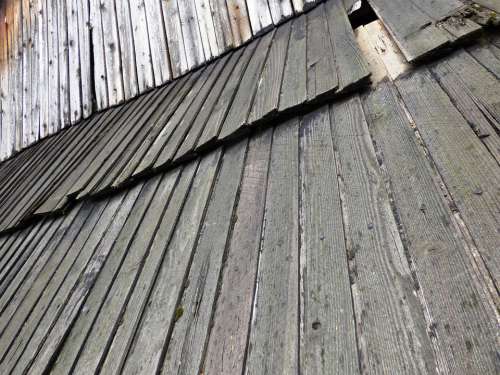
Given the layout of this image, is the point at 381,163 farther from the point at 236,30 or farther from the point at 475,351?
the point at 236,30

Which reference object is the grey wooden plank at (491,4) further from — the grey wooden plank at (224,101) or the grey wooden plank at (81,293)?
the grey wooden plank at (81,293)

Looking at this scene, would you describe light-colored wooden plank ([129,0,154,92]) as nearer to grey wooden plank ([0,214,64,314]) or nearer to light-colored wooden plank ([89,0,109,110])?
light-colored wooden plank ([89,0,109,110])

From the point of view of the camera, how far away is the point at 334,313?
911 mm

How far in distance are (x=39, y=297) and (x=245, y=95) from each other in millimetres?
1552

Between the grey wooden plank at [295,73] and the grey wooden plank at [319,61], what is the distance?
0.10 ft

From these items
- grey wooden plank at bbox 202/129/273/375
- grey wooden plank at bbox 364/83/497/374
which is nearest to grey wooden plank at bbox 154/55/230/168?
grey wooden plank at bbox 202/129/273/375

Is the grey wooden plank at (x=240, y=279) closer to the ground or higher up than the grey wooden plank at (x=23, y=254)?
higher up

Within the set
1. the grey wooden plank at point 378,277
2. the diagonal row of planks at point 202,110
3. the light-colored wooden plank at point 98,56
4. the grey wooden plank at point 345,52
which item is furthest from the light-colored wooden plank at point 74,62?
the grey wooden plank at point 378,277

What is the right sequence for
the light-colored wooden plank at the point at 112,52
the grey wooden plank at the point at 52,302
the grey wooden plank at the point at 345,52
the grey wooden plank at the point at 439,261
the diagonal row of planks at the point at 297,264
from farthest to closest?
the light-colored wooden plank at the point at 112,52
the grey wooden plank at the point at 345,52
the grey wooden plank at the point at 52,302
the diagonal row of planks at the point at 297,264
the grey wooden plank at the point at 439,261

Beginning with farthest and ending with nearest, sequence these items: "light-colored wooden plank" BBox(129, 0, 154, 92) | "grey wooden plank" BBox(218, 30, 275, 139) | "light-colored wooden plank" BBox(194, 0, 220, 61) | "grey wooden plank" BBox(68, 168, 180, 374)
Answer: "light-colored wooden plank" BBox(129, 0, 154, 92) < "light-colored wooden plank" BBox(194, 0, 220, 61) < "grey wooden plank" BBox(218, 30, 275, 139) < "grey wooden plank" BBox(68, 168, 180, 374)

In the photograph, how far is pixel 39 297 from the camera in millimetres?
1768

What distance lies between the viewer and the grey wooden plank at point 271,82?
5.96ft

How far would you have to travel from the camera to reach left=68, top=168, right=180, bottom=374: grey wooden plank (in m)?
1.26

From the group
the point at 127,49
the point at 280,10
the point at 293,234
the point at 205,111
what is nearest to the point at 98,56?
the point at 127,49
